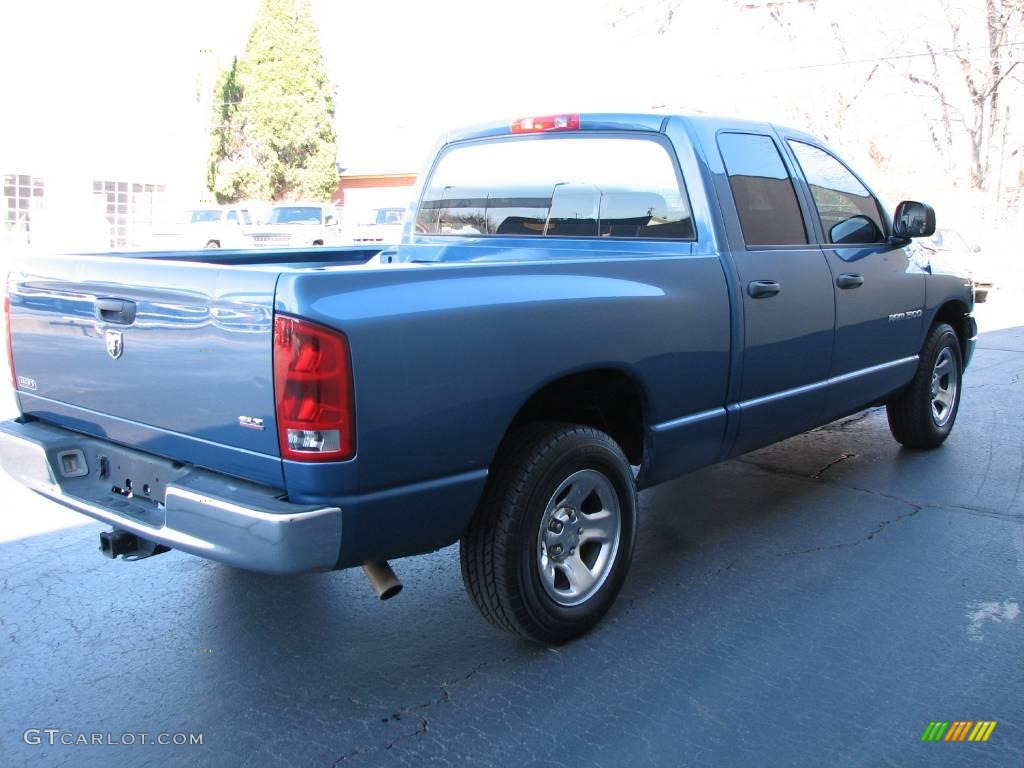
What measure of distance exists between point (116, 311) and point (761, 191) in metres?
2.89

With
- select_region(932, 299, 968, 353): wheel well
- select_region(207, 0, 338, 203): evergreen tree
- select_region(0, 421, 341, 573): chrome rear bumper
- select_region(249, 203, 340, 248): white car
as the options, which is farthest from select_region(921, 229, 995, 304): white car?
select_region(207, 0, 338, 203): evergreen tree

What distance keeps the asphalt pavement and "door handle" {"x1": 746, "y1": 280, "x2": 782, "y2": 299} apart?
1.23 meters

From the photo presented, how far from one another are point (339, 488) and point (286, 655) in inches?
42.8

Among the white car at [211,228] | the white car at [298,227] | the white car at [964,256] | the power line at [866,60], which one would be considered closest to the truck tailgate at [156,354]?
the white car at [964,256]

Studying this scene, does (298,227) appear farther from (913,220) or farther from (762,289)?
(762,289)

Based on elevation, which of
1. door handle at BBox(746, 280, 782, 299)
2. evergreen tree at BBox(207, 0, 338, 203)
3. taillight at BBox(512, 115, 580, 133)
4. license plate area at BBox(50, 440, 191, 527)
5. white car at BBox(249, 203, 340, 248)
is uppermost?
evergreen tree at BBox(207, 0, 338, 203)

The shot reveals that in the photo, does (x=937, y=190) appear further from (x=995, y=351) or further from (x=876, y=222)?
(x=876, y=222)

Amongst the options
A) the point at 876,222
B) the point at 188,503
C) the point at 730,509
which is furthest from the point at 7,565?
the point at 876,222

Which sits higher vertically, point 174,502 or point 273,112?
point 273,112

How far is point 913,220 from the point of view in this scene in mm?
5273

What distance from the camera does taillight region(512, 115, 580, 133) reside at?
14.9 feet

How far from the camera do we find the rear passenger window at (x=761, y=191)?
170 inches

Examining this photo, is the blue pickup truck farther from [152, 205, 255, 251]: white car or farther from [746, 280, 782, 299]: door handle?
[152, 205, 255, 251]: white car

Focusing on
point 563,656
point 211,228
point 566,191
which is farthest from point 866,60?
point 563,656
